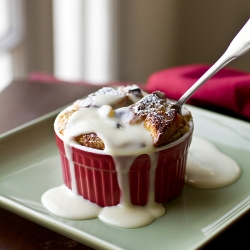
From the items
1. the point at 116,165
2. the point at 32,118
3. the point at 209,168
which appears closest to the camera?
the point at 116,165

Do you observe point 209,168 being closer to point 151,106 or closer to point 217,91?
point 151,106

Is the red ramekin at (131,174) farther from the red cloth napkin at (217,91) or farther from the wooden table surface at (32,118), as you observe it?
the red cloth napkin at (217,91)

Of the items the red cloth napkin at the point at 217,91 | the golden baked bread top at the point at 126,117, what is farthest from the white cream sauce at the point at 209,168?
the red cloth napkin at the point at 217,91

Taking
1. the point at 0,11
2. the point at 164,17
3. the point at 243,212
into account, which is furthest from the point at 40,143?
the point at 164,17

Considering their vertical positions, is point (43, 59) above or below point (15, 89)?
below

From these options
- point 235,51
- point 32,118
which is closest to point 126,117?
point 235,51

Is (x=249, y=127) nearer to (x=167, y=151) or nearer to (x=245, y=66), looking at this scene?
(x=167, y=151)

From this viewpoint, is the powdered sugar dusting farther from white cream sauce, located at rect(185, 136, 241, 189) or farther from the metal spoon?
white cream sauce, located at rect(185, 136, 241, 189)
